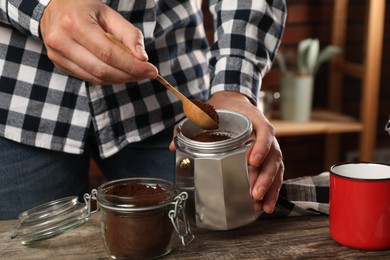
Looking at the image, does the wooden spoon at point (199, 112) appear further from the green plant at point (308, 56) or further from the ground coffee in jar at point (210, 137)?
the green plant at point (308, 56)

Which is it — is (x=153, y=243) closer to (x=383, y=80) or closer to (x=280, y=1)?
(x=280, y=1)

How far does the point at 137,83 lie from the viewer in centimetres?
115

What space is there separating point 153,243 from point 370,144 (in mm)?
1924

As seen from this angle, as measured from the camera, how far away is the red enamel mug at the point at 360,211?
2.62 ft

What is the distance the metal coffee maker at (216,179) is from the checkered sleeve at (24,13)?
11.4 inches

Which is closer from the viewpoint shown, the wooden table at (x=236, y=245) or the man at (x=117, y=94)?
the wooden table at (x=236, y=245)

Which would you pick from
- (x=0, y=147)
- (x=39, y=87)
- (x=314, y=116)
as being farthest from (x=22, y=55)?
(x=314, y=116)

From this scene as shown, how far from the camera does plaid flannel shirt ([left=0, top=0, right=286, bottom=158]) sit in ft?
3.60

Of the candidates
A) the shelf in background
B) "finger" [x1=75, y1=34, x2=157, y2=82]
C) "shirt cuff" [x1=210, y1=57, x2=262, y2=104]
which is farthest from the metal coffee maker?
the shelf in background

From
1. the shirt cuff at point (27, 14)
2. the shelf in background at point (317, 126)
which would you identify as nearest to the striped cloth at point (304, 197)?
the shirt cuff at point (27, 14)

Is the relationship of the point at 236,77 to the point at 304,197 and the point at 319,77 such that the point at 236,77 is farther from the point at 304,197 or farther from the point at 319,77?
the point at 319,77

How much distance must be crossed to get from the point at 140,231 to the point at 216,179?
0.12m

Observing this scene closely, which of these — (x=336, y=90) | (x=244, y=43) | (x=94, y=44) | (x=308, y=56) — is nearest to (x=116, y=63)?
(x=94, y=44)

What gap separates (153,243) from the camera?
80cm
